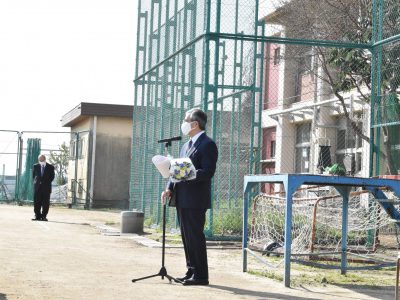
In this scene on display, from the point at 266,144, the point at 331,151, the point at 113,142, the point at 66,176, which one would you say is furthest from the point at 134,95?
the point at 66,176

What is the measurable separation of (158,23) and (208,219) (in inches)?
237

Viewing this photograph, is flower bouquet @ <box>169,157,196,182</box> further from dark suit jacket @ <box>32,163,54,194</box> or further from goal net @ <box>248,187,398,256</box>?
dark suit jacket @ <box>32,163,54,194</box>

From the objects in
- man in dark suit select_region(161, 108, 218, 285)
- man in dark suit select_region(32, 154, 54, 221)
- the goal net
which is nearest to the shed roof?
man in dark suit select_region(32, 154, 54, 221)

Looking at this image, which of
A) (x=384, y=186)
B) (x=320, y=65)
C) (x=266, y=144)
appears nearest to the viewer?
(x=384, y=186)

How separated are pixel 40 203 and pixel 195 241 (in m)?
13.7

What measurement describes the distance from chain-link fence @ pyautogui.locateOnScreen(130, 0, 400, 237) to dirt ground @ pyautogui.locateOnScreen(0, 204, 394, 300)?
173 cm

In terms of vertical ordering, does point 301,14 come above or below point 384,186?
above

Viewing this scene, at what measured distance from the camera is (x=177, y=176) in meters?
9.09

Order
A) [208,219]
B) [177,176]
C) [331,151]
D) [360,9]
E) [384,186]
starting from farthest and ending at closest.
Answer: [331,151]
[360,9]
[208,219]
[384,186]
[177,176]

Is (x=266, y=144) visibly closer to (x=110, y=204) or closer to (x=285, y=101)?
(x=285, y=101)

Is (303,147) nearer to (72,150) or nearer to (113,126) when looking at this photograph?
(113,126)

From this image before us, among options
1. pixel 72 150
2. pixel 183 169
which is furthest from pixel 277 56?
pixel 72 150

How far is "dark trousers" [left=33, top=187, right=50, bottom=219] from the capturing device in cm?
2222

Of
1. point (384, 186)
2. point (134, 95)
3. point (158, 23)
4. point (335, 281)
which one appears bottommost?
point (335, 281)
